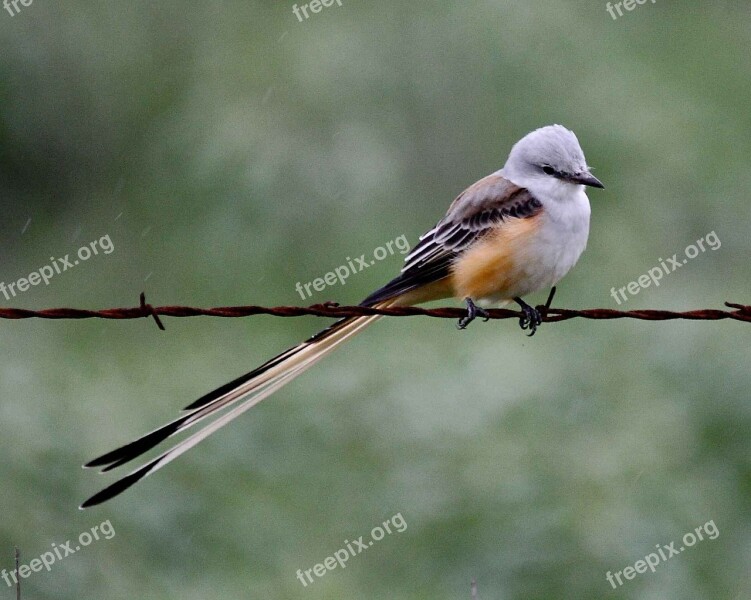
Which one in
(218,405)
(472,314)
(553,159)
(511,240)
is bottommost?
(472,314)

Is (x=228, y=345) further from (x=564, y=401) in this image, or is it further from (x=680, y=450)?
(x=680, y=450)

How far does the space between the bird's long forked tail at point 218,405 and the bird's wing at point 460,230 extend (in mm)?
448

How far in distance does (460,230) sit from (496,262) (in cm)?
32

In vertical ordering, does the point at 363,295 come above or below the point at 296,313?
above

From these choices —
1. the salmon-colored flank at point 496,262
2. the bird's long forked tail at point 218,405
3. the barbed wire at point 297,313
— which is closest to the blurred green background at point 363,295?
the salmon-colored flank at point 496,262

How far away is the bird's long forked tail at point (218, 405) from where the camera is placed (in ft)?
15.8

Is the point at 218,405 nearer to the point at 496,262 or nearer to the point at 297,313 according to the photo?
the point at 297,313

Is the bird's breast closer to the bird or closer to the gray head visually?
the bird

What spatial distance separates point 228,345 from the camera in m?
10.7

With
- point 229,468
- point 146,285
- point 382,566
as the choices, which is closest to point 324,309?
point 382,566

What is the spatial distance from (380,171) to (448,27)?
1952 millimetres

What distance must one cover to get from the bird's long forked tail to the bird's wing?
17.7 inches

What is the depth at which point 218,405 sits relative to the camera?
5.14 metres

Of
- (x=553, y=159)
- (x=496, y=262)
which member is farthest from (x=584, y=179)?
(x=496, y=262)
